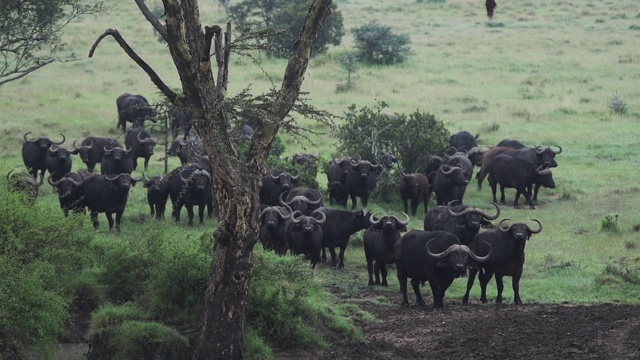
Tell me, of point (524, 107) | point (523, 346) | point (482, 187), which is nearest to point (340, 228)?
point (523, 346)

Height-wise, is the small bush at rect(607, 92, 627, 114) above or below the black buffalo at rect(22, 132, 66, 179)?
below

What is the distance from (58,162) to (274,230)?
900cm

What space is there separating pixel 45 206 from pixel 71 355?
318 centimetres

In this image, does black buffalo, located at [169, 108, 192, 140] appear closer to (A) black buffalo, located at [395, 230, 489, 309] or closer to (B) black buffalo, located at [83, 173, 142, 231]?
(B) black buffalo, located at [83, 173, 142, 231]

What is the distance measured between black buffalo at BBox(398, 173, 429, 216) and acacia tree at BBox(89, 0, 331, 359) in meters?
12.2

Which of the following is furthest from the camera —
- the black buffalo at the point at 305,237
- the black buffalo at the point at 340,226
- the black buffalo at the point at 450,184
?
the black buffalo at the point at 450,184

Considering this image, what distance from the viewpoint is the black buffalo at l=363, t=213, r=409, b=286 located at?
1927 cm

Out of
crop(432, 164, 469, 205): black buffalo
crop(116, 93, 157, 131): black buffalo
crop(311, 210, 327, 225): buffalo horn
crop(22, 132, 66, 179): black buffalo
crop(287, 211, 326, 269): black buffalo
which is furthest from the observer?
crop(116, 93, 157, 131): black buffalo

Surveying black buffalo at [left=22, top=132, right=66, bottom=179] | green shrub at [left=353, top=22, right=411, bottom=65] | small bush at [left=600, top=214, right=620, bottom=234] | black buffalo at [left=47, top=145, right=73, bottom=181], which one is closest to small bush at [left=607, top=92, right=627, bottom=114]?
green shrub at [left=353, top=22, right=411, bottom=65]

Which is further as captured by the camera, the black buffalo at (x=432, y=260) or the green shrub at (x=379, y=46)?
the green shrub at (x=379, y=46)

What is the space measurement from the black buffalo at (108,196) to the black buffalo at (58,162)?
4.06m

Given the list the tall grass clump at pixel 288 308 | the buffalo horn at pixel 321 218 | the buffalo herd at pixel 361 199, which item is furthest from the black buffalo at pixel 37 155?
the tall grass clump at pixel 288 308

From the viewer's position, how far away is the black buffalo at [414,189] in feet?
83.9

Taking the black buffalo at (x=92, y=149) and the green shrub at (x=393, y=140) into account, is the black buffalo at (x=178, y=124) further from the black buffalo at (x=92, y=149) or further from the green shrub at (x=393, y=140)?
the green shrub at (x=393, y=140)
